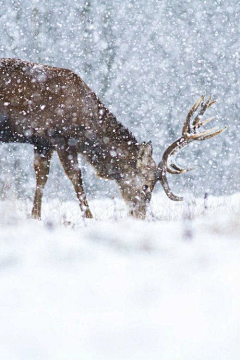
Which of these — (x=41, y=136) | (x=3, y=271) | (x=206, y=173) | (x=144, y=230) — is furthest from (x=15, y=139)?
(x=206, y=173)

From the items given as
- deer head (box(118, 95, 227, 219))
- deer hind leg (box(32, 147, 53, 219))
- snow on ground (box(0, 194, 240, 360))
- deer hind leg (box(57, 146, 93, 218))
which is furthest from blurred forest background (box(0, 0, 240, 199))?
snow on ground (box(0, 194, 240, 360))

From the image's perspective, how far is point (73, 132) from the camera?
6.11 meters

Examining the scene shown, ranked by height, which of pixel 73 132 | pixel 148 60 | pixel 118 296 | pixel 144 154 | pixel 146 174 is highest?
pixel 148 60

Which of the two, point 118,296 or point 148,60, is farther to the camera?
point 148,60

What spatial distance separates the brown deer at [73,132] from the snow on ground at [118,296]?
2635mm

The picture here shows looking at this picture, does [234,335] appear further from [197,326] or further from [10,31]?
[10,31]

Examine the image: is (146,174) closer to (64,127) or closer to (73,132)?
(73,132)

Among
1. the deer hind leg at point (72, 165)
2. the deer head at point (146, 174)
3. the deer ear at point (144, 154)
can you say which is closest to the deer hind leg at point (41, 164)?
the deer hind leg at point (72, 165)

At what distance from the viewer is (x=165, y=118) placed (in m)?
15.2

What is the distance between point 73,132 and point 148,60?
1039 cm

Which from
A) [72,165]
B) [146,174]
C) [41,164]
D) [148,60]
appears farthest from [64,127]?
[148,60]

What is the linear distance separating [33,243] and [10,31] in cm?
1220

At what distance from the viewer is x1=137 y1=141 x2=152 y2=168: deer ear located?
609 centimetres

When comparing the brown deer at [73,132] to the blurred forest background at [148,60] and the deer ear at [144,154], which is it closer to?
the deer ear at [144,154]
